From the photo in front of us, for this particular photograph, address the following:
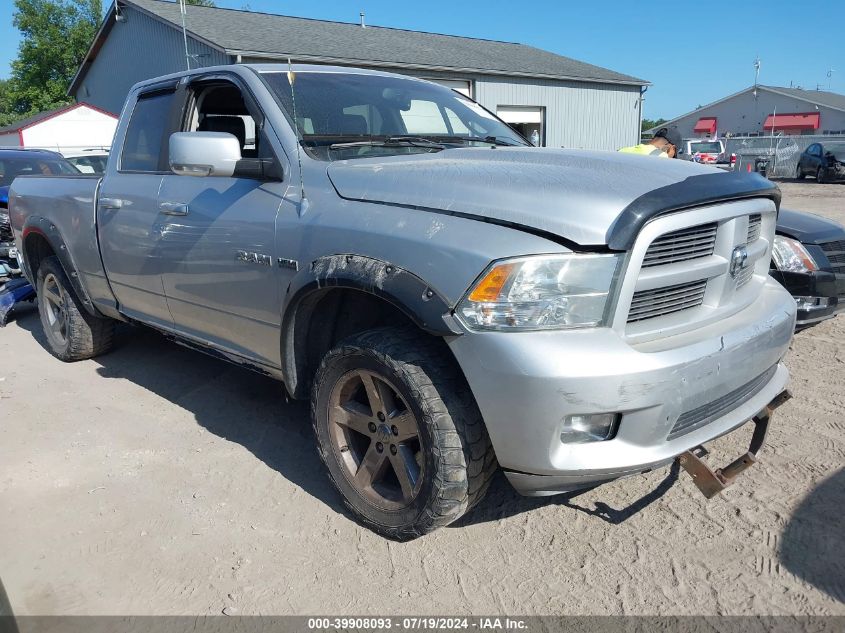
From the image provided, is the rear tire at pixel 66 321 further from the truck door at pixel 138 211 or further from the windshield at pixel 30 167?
the windshield at pixel 30 167

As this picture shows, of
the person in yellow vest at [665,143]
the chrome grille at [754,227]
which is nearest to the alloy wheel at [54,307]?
the chrome grille at [754,227]

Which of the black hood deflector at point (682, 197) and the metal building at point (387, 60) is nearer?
the black hood deflector at point (682, 197)

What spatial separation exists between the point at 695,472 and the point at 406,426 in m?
1.08

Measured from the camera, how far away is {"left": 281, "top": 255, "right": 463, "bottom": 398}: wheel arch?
7.84 feet

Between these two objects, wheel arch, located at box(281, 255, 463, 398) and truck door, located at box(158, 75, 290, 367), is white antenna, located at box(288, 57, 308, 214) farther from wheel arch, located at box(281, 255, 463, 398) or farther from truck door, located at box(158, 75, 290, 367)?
wheel arch, located at box(281, 255, 463, 398)

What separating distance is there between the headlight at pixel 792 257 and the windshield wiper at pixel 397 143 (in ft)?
8.30

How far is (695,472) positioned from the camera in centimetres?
250

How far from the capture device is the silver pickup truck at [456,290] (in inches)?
88.5

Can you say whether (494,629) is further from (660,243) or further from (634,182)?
(634,182)

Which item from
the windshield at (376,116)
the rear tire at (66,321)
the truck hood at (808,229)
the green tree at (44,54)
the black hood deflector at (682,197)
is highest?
the green tree at (44,54)

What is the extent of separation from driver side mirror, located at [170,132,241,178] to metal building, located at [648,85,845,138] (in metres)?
48.5

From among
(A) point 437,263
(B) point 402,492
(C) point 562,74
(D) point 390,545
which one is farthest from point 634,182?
(C) point 562,74

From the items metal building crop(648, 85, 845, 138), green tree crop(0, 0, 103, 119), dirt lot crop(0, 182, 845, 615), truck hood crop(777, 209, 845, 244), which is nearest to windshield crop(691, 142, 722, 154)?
metal building crop(648, 85, 845, 138)

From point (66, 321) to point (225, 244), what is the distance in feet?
8.76
